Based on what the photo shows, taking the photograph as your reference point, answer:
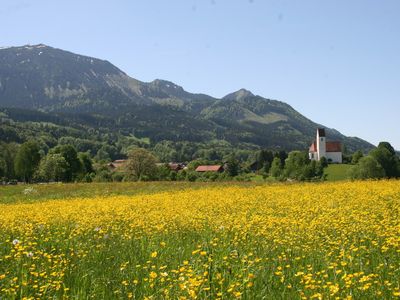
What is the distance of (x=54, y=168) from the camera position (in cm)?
8950

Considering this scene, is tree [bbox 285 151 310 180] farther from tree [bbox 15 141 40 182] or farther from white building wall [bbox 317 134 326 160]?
tree [bbox 15 141 40 182]

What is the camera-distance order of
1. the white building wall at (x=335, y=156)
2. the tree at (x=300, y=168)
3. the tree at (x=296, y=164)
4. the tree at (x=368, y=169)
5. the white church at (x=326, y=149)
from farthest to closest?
the white church at (x=326, y=149), the white building wall at (x=335, y=156), the tree at (x=296, y=164), the tree at (x=300, y=168), the tree at (x=368, y=169)

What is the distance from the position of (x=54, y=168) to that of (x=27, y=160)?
60.0ft

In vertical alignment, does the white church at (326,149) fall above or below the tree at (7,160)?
above

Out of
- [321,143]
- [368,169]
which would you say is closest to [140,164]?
[368,169]

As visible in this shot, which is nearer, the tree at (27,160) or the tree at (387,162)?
the tree at (387,162)

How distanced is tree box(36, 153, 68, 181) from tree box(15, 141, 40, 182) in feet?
46.2

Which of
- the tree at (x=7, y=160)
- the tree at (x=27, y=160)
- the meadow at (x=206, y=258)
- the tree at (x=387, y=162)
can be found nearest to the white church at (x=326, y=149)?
the tree at (x=387, y=162)

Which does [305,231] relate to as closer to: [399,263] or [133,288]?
[399,263]

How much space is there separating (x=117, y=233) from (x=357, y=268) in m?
5.84

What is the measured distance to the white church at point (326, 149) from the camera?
15575 centimetres

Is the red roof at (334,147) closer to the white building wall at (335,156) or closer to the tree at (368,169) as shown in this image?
the white building wall at (335,156)

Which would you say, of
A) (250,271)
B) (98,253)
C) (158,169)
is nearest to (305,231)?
(250,271)

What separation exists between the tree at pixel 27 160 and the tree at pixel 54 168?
14096 mm
